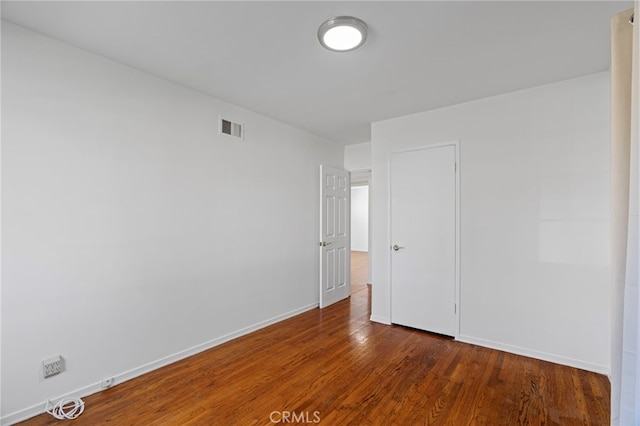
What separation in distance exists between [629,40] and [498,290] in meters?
2.29

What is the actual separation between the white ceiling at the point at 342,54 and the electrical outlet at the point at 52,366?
2166 mm

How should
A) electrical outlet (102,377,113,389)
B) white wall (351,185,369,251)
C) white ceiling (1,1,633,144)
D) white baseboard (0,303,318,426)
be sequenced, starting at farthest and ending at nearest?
white wall (351,185,369,251), electrical outlet (102,377,113,389), white baseboard (0,303,318,426), white ceiling (1,1,633,144)

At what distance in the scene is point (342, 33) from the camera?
76.2 inches

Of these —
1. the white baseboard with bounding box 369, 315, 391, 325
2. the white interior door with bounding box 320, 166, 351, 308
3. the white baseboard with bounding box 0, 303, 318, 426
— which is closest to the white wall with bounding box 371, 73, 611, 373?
the white baseboard with bounding box 369, 315, 391, 325

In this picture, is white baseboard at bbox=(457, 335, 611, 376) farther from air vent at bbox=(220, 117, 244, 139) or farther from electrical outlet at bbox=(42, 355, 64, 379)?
electrical outlet at bbox=(42, 355, 64, 379)

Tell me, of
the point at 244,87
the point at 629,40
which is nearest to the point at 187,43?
the point at 244,87

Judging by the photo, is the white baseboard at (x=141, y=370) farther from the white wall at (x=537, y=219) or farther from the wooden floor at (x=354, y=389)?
the white wall at (x=537, y=219)

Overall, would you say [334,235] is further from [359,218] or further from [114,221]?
[359,218]

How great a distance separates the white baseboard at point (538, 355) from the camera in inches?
97.7

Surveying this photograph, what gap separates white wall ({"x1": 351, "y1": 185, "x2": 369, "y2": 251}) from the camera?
11172mm

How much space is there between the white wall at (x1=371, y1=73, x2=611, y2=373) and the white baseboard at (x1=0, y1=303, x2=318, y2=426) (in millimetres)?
2264

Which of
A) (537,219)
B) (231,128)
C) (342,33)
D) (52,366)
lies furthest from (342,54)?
(52,366)

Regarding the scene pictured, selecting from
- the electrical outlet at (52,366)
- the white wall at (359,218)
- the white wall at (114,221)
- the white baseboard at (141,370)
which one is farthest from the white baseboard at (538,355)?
the white wall at (359,218)

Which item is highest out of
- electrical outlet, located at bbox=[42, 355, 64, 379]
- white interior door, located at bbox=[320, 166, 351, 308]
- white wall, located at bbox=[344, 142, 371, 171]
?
white wall, located at bbox=[344, 142, 371, 171]
